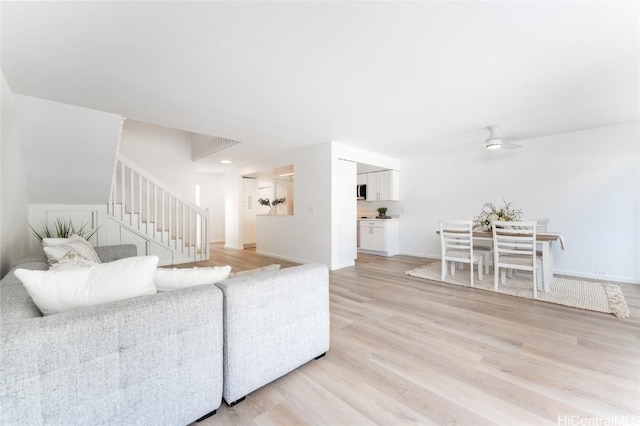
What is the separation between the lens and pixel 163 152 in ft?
20.3

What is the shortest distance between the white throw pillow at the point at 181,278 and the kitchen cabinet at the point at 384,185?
5215 mm

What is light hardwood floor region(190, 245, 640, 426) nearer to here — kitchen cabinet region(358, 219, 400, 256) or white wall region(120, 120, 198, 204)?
kitchen cabinet region(358, 219, 400, 256)

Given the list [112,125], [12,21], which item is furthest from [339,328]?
[112,125]

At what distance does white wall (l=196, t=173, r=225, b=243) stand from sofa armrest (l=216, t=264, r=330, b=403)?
7099mm

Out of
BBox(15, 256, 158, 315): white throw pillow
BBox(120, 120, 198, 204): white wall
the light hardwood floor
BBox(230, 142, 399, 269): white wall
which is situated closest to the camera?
BBox(15, 256, 158, 315): white throw pillow

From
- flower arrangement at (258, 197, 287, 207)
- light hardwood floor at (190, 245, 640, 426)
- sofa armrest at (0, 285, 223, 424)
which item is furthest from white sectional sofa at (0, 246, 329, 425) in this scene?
flower arrangement at (258, 197, 287, 207)

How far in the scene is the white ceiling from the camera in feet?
5.22

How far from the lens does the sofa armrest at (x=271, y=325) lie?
139 centimetres

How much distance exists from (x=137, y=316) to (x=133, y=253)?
2704 mm

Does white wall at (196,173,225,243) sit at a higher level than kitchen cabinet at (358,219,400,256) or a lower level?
higher

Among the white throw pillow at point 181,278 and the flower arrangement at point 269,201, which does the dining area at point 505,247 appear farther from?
the flower arrangement at point 269,201

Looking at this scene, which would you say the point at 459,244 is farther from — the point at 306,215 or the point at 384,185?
the point at 306,215

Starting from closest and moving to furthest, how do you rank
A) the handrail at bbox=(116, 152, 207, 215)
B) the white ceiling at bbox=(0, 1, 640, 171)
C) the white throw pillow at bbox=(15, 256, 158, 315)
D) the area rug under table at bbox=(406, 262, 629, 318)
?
the white throw pillow at bbox=(15, 256, 158, 315) → the white ceiling at bbox=(0, 1, 640, 171) → the area rug under table at bbox=(406, 262, 629, 318) → the handrail at bbox=(116, 152, 207, 215)

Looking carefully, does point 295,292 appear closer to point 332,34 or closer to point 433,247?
point 332,34
